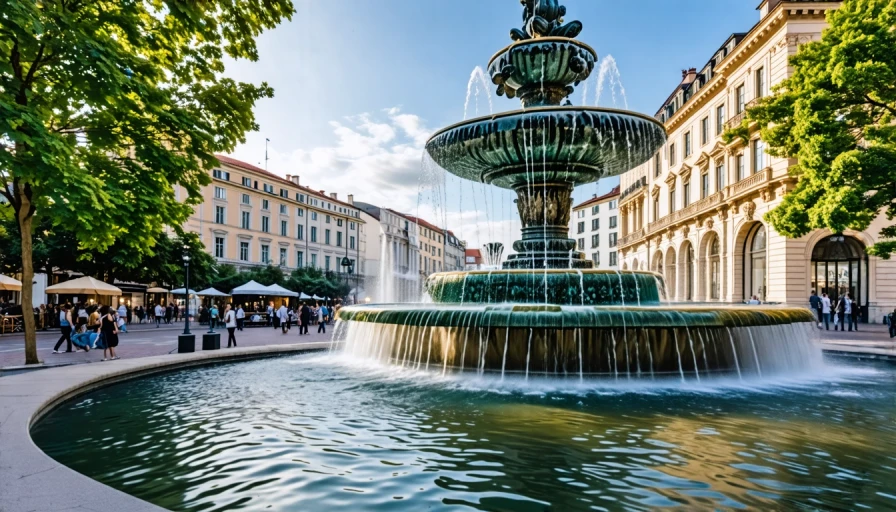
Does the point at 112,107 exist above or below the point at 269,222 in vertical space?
below

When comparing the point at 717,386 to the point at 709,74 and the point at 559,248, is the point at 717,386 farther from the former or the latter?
the point at 709,74

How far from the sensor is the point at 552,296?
33.8ft

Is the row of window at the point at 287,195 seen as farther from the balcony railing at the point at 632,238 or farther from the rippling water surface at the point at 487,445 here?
the rippling water surface at the point at 487,445

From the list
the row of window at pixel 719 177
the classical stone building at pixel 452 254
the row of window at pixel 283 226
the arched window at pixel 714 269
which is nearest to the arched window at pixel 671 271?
the row of window at pixel 719 177

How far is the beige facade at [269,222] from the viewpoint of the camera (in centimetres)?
5719

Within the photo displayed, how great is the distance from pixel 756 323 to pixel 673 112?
45648mm

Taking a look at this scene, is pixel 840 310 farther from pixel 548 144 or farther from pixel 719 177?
pixel 548 144

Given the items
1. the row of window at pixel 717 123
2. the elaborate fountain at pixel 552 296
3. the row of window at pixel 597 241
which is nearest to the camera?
the elaborate fountain at pixel 552 296

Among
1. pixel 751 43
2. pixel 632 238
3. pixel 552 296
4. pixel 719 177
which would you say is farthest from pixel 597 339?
pixel 632 238

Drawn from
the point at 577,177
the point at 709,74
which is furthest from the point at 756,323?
the point at 709,74

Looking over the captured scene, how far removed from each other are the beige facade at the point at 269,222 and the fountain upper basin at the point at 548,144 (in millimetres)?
44662

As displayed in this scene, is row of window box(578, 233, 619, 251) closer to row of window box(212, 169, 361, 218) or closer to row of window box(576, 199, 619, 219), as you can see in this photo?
row of window box(576, 199, 619, 219)

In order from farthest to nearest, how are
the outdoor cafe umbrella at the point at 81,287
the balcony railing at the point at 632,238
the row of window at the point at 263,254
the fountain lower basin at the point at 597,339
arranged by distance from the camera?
the row of window at the point at 263,254, the balcony railing at the point at 632,238, the outdoor cafe umbrella at the point at 81,287, the fountain lower basin at the point at 597,339

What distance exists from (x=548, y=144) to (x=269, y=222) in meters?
58.8
